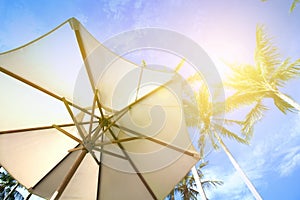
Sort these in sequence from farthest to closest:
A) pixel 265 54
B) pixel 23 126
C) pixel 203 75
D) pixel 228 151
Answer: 1. pixel 265 54
2. pixel 228 151
3. pixel 23 126
4. pixel 203 75

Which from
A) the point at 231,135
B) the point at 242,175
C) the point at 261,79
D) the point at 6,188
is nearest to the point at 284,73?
the point at 261,79

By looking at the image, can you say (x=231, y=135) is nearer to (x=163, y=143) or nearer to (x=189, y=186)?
(x=189, y=186)

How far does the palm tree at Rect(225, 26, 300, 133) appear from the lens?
45.0 feet

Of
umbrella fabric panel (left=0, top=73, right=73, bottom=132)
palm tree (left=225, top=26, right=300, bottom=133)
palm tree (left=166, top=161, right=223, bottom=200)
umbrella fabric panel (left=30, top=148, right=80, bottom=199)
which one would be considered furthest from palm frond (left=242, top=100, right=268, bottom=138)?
umbrella fabric panel (left=0, top=73, right=73, bottom=132)

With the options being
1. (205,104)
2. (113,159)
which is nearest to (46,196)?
(113,159)

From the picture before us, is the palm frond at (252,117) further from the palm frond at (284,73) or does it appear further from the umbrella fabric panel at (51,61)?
the umbrella fabric panel at (51,61)

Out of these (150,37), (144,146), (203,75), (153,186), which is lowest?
(153,186)

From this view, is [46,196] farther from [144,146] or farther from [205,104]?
[205,104]

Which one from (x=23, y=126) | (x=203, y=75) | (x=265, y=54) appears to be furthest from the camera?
(x=265, y=54)

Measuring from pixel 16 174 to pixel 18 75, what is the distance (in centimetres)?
173

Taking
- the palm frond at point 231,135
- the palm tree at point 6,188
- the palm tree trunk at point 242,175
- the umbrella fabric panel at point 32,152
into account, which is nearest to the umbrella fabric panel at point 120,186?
the umbrella fabric panel at point 32,152

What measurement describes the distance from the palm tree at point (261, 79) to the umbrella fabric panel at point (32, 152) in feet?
41.1

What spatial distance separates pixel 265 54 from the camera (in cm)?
1387

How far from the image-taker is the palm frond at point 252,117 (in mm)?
13398
